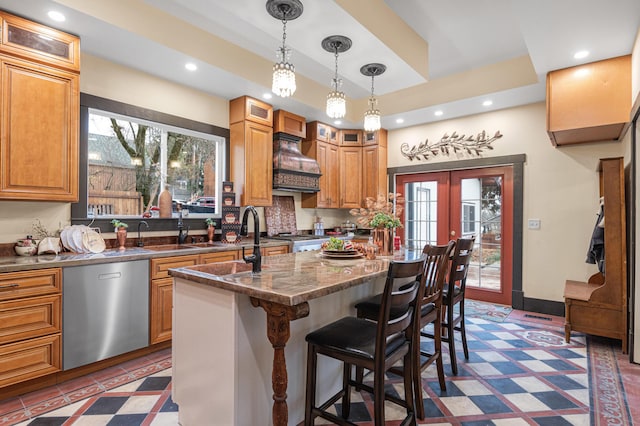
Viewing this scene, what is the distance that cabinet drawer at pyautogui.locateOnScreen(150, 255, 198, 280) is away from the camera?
2.98 metres

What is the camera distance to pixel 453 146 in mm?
5066

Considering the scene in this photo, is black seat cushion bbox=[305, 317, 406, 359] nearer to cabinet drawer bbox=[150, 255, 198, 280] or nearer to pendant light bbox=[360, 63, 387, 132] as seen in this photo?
cabinet drawer bbox=[150, 255, 198, 280]

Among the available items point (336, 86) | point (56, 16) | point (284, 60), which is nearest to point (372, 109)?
point (336, 86)

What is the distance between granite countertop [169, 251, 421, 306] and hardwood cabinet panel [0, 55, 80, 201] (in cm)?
162

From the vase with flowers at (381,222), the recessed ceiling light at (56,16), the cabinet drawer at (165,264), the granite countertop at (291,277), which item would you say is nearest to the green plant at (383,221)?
the vase with flowers at (381,222)

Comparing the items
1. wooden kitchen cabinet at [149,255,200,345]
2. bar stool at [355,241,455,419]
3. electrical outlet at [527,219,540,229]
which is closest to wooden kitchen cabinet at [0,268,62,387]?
wooden kitchen cabinet at [149,255,200,345]

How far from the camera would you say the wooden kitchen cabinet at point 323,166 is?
17.6ft

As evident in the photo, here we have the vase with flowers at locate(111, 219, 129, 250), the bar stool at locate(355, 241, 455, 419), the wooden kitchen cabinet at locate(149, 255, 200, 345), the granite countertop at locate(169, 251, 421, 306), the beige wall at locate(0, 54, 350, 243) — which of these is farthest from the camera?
the vase with flowers at locate(111, 219, 129, 250)

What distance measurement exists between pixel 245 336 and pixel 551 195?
4.35 m

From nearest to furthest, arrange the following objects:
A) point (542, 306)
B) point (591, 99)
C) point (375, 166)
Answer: point (591, 99) → point (542, 306) → point (375, 166)

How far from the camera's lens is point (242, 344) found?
5.41 ft

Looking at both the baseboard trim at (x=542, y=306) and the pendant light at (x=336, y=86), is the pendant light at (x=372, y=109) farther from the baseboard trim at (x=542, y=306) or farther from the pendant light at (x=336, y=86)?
the baseboard trim at (x=542, y=306)

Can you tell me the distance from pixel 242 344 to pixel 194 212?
113 inches

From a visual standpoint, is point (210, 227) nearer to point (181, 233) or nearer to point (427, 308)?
point (181, 233)
